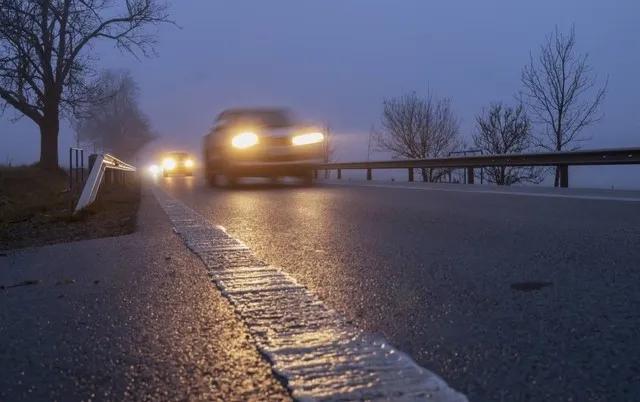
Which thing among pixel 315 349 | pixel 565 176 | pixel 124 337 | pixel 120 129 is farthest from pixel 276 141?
pixel 120 129

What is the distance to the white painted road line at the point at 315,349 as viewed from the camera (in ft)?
6.39

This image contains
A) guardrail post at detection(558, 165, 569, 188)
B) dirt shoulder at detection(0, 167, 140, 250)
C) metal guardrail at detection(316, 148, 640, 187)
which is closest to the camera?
dirt shoulder at detection(0, 167, 140, 250)

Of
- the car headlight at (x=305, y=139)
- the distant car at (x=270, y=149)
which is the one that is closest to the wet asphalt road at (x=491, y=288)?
the distant car at (x=270, y=149)

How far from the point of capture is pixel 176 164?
43.7 m

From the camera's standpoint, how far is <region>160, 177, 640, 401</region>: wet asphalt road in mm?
2127

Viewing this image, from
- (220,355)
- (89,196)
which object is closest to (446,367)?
(220,355)

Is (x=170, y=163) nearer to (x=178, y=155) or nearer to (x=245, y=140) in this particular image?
(x=178, y=155)

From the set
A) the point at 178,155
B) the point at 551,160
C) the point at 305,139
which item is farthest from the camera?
the point at 178,155

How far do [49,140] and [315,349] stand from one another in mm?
26107

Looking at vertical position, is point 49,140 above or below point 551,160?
above

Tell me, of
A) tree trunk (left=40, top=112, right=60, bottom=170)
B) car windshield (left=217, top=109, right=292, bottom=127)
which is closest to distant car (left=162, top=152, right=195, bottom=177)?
tree trunk (left=40, top=112, right=60, bottom=170)

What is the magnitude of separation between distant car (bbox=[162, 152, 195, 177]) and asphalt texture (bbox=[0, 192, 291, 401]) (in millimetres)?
40047

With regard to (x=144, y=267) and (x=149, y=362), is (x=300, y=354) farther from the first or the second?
(x=144, y=267)

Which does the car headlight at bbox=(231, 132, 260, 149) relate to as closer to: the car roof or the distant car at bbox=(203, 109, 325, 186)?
the distant car at bbox=(203, 109, 325, 186)
